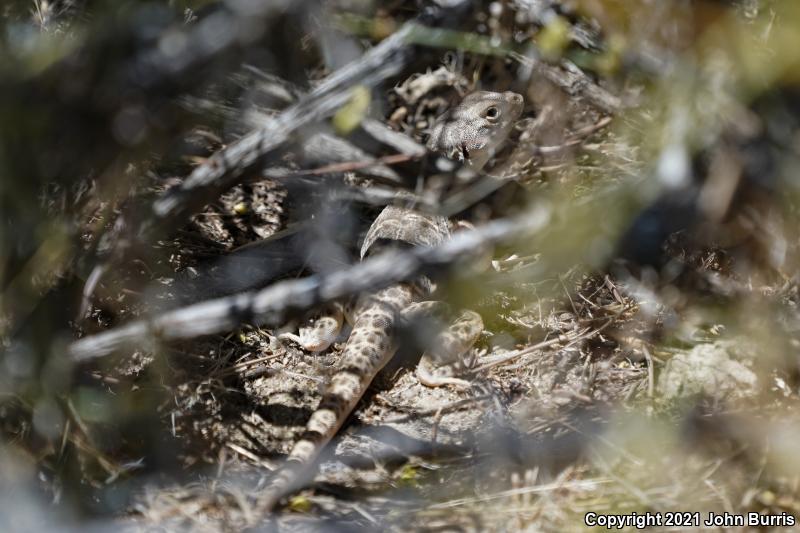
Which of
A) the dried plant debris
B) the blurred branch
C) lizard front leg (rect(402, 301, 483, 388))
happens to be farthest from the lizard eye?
the blurred branch

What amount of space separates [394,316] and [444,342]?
382mm

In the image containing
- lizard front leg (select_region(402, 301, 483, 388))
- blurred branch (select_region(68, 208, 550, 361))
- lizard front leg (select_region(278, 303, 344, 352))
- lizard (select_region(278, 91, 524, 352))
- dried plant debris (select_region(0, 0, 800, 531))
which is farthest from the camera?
lizard (select_region(278, 91, 524, 352))

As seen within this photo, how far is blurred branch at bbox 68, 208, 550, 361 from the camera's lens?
206 centimetres

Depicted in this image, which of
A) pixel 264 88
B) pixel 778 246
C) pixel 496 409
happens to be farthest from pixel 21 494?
pixel 778 246

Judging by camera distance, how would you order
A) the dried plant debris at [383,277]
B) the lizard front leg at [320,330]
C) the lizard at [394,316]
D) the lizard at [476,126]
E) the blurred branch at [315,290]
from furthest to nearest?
1. the lizard at [476,126]
2. the lizard front leg at [320,330]
3. the lizard at [394,316]
4. the blurred branch at [315,290]
5. the dried plant debris at [383,277]

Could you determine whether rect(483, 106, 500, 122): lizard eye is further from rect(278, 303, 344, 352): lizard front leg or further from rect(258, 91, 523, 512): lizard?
rect(278, 303, 344, 352): lizard front leg

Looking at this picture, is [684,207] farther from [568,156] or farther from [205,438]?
[205,438]

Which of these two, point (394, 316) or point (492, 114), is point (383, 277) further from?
point (492, 114)

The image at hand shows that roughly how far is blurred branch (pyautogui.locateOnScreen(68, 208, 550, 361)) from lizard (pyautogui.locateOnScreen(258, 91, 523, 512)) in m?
0.95

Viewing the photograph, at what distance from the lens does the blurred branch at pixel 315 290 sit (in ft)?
6.77

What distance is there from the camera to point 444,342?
169 inches

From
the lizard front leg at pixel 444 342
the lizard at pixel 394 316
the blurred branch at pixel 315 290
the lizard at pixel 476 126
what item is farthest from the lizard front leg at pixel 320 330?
the blurred branch at pixel 315 290

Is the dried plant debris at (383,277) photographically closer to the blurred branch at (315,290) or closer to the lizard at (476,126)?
the blurred branch at (315,290)

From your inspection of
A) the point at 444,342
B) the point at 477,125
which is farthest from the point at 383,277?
the point at 477,125
